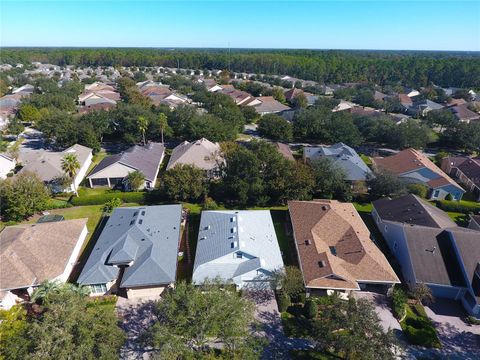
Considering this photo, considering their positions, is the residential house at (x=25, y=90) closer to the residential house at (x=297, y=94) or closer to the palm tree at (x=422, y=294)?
the residential house at (x=297, y=94)

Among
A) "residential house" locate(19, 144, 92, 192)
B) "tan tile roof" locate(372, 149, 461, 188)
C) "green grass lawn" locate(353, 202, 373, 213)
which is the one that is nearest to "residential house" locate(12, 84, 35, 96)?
"residential house" locate(19, 144, 92, 192)

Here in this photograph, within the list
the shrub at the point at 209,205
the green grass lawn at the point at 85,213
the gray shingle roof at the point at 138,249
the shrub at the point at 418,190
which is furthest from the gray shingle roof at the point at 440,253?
the green grass lawn at the point at 85,213

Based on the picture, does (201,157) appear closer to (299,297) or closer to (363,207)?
(363,207)

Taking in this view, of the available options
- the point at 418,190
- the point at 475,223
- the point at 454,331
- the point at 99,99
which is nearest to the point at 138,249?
the point at 454,331

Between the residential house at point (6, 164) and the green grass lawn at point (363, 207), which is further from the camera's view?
the residential house at point (6, 164)

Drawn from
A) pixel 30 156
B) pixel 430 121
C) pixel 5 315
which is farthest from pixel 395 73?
pixel 5 315

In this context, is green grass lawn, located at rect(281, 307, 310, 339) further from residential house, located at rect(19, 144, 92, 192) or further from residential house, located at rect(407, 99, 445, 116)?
residential house, located at rect(407, 99, 445, 116)
